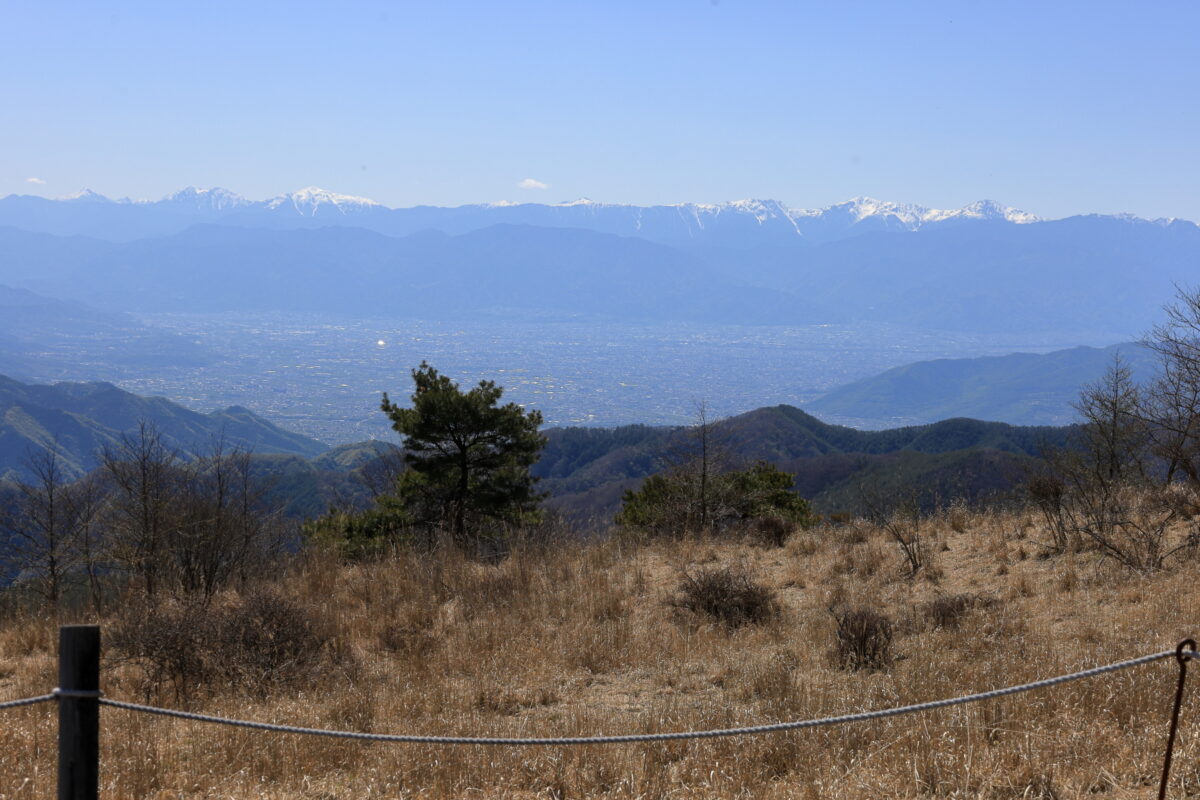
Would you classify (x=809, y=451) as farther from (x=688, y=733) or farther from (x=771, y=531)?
(x=688, y=733)

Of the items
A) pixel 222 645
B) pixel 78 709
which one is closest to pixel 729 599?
pixel 222 645

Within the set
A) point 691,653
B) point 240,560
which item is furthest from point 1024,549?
point 240,560

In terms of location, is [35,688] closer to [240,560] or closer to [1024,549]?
[240,560]

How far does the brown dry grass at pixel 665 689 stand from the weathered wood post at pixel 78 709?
1162 millimetres

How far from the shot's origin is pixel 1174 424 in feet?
38.1

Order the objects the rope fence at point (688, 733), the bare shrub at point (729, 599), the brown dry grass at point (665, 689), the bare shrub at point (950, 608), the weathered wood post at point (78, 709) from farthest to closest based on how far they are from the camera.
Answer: the bare shrub at point (729, 599) → the bare shrub at point (950, 608) → the brown dry grass at point (665, 689) → the rope fence at point (688, 733) → the weathered wood post at point (78, 709)

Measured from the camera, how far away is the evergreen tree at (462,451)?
20.6 m

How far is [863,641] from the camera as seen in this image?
6.27 meters

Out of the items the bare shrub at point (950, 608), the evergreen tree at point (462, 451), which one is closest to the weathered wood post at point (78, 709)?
the bare shrub at point (950, 608)

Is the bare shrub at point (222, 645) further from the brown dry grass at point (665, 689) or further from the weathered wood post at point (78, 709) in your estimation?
the weathered wood post at point (78, 709)

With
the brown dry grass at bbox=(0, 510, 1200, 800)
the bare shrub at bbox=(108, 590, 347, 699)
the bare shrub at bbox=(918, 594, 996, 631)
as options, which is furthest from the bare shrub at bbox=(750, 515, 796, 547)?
the bare shrub at bbox=(108, 590, 347, 699)

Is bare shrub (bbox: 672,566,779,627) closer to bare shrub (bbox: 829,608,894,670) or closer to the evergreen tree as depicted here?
bare shrub (bbox: 829,608,894,670)

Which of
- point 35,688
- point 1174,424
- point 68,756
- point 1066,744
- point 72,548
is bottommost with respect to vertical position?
point 72,548

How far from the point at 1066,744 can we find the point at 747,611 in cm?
361
